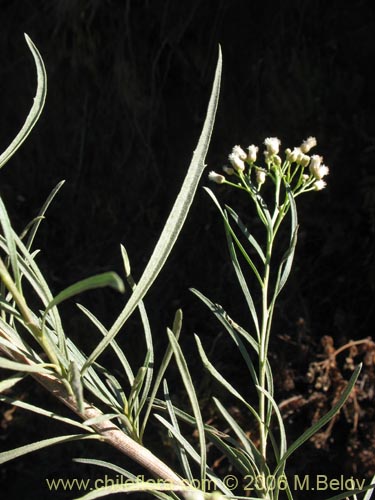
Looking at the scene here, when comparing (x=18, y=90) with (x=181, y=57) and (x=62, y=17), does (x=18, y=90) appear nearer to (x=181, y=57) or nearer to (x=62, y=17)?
(x=62, y=17)

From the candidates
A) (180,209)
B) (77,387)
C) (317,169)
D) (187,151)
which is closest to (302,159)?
(317,169)

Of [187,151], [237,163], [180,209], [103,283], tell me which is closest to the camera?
[103,283]

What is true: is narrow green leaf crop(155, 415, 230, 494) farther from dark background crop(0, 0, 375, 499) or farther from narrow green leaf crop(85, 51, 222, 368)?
dark background crop(0, 0, 375, 499)

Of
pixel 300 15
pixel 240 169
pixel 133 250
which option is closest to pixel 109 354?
pixel 133 250

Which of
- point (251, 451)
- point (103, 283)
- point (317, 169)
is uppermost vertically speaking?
point (317, 169)

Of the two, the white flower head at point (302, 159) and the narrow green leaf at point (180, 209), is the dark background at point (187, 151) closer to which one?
the white flower head at point (302, 159)

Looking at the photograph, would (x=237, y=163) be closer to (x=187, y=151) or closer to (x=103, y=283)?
(x=103, y=283)

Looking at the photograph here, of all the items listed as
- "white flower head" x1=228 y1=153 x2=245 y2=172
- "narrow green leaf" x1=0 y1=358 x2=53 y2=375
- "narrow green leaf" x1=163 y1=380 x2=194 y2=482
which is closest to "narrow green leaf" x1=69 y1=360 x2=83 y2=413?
"narrow green leaf" x1=0 y1=358 x2=53 y2=375

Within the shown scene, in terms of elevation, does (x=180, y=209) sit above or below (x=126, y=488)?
above
